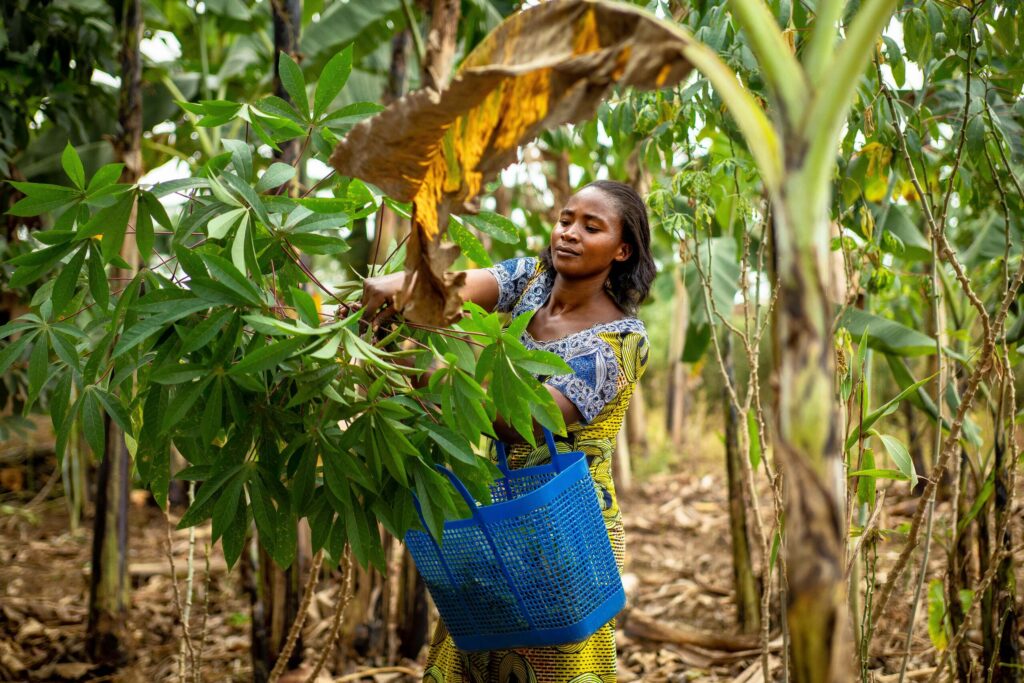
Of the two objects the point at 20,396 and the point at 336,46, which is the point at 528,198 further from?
the point at 20,396

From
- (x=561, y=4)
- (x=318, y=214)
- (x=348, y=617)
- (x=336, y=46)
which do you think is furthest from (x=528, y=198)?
(x=561, y=4)

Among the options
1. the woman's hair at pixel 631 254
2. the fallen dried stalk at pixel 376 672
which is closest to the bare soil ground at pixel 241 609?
the fallen dried stalk at pixel 376 672

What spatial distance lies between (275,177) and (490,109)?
539 millimetres

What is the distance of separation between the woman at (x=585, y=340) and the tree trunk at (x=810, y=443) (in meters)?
0.85

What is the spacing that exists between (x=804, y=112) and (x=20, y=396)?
314 cm

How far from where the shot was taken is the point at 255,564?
308 cm

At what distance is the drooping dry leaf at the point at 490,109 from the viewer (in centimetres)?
120

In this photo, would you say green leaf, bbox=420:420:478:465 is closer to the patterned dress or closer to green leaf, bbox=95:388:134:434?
the patterned dress

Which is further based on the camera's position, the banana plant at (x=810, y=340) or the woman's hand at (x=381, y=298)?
the woman's hand at (x=381, y=298)

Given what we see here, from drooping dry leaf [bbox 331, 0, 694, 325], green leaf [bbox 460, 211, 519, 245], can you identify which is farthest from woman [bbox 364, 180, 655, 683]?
drooping dry leaf [bbox 331, 0, 694, 325]

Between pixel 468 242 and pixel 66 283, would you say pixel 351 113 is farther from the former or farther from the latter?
pixel 66 283

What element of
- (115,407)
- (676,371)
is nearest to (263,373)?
(115,407)

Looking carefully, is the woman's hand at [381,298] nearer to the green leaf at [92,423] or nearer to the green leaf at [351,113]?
the green leaf at [351,113]

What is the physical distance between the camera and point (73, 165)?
5.37ft
